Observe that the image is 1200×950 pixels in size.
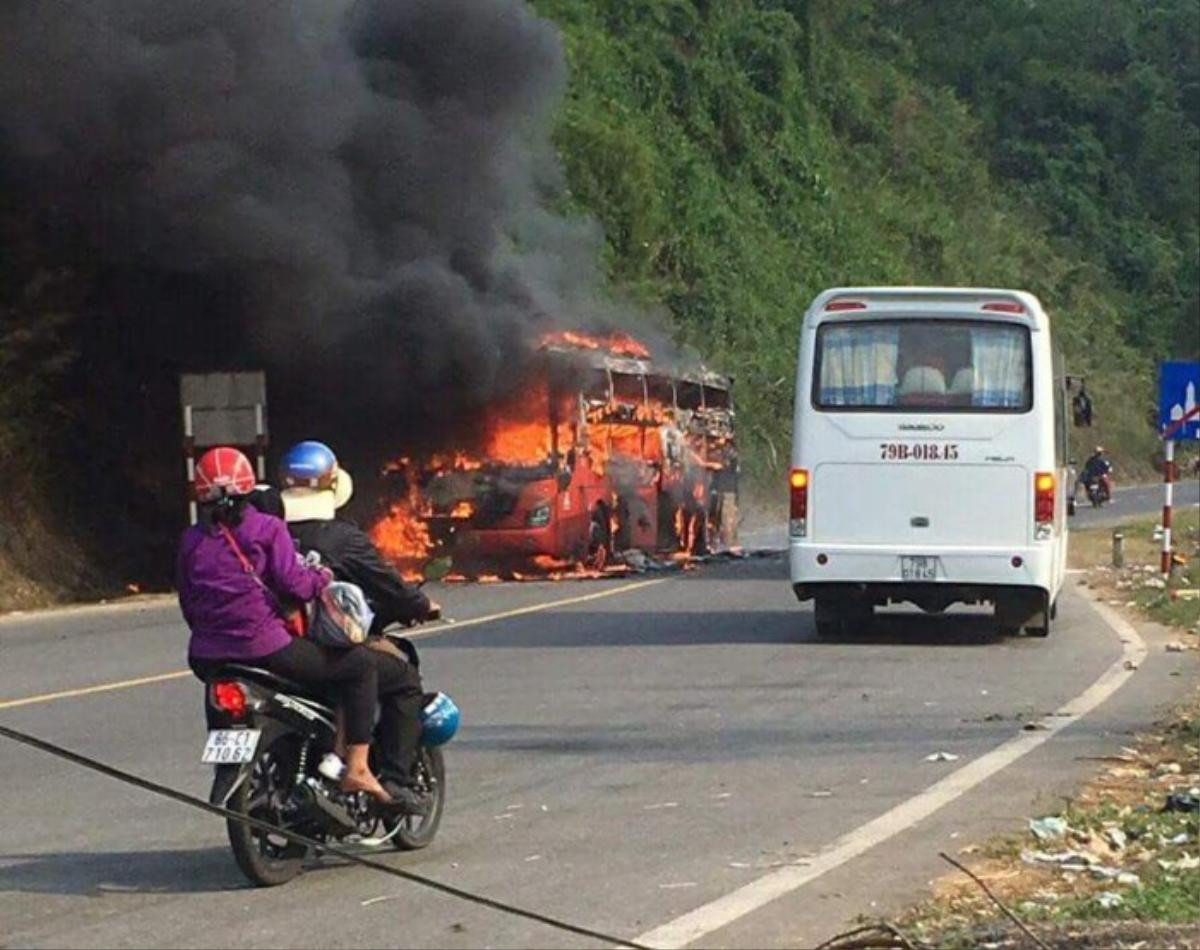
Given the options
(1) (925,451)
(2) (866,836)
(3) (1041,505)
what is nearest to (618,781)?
(2) (866,836)

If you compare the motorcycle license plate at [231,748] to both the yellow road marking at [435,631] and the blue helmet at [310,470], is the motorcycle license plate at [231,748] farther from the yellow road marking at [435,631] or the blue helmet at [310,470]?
the yellow road marking at [435,631]

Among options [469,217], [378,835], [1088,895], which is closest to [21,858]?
[378,835]

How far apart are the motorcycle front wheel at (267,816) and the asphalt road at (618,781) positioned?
0.14m

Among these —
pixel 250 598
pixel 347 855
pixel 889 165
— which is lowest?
pixel 347 855

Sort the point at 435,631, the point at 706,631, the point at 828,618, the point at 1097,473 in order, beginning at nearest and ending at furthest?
the point at 828,618, the point at 706,631, the point at 435,631, the point at 1097,473

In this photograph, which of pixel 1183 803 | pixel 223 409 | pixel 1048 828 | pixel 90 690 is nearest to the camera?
Result: pixel 1048 828

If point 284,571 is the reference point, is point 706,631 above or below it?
below

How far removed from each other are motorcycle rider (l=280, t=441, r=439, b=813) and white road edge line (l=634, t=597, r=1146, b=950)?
4.75 feet

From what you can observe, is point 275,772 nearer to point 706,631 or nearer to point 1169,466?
point 706,631

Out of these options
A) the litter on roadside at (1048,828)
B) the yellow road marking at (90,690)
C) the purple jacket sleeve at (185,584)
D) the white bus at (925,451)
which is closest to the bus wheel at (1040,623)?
the white bus at (925,451)

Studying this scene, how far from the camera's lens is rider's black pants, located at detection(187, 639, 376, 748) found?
881cm

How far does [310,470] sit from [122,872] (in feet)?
5.53

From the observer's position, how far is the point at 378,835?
9.30m

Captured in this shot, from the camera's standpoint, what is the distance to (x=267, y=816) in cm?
878
